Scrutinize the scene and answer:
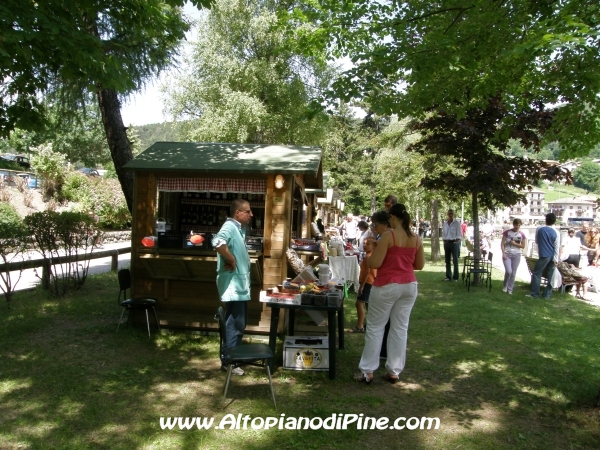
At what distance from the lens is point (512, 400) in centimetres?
477

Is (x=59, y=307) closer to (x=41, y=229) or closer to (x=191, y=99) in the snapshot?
(x=41, y=229)

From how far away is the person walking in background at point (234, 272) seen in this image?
495 cm

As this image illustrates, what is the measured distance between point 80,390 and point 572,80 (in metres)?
5.91

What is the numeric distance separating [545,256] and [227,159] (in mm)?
7646

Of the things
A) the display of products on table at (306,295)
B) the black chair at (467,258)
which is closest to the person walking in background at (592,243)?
the black chair at (467,258)

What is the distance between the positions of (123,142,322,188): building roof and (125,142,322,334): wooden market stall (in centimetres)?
1

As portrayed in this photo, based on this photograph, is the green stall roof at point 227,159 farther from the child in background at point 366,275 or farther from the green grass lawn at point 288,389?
the green grass lawn at point 288,389

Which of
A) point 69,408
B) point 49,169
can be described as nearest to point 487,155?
point 69,408

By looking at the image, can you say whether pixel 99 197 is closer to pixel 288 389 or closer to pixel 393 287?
pixel 288 389

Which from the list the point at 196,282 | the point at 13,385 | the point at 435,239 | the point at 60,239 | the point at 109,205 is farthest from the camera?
the point at 109,205

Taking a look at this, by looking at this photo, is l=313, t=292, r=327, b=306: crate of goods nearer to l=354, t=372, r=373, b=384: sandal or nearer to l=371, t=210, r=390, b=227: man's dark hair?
l=354, t=372, r=373, b=384: sandal

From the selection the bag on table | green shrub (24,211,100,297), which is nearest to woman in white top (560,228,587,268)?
the bag on table

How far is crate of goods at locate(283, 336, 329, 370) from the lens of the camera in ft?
17.8

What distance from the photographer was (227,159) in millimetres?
6961
